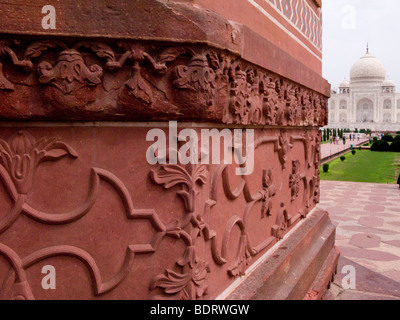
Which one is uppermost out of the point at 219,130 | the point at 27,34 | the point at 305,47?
the point at 305,47

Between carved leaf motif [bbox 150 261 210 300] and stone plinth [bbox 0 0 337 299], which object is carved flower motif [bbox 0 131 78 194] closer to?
stone plinth [bbox 0 0 337 299]

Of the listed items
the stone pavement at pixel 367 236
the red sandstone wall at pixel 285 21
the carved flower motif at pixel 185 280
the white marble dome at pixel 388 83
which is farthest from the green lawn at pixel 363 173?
the white marble dome at pixel 388 83

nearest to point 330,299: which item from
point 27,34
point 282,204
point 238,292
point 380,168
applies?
point 282,204

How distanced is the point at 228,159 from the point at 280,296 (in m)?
0.78

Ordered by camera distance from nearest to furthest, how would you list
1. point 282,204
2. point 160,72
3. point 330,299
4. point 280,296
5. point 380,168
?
point 160,72
point 280,296
point 282,204
point 330,299
point 380,168

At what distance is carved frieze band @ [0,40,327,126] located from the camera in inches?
42.3

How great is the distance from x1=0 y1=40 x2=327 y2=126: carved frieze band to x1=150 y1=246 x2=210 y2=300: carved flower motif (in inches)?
18.5

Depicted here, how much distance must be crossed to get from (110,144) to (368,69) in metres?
55.0

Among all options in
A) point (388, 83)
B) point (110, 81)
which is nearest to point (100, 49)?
point (110, 81)

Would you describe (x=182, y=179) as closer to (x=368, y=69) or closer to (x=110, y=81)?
(x=110, y=81)

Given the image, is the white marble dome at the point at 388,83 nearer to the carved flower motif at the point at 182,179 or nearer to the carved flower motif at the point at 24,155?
the carved flower motif at the point at 182,179

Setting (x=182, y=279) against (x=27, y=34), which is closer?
(x=27, y=34)

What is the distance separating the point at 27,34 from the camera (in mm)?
1045

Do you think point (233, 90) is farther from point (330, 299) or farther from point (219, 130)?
point (330, 299)
